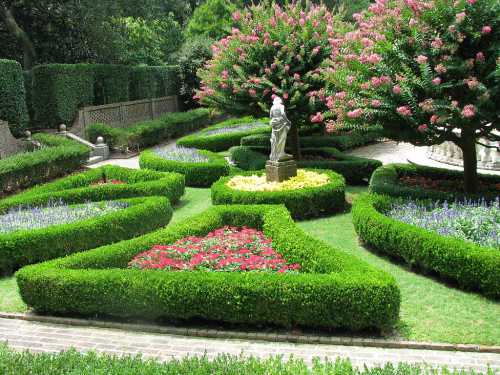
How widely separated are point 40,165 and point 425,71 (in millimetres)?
12866

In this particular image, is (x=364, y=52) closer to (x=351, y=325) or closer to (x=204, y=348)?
(x=351, y=325)

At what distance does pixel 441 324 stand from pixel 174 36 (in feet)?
122

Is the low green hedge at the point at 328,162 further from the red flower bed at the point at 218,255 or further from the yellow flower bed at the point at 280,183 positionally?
the red flower bed at the point at 218,255

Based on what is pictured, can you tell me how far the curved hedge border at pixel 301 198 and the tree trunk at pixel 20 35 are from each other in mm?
18772

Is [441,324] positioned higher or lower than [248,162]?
Result: lower

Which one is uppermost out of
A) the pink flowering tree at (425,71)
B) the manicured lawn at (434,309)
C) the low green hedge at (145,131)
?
the pink flowering tree at (425,71)

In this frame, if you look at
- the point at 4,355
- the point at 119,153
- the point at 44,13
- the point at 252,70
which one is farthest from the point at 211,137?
the point at 4,355

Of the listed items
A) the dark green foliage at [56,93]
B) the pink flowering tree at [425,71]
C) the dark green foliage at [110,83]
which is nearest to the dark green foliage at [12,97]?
the dark green foliage at [56,93]

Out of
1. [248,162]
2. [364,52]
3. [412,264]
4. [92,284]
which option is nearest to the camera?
[92,284]

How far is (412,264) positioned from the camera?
862 centimetres

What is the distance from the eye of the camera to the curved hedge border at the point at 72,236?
913 cm

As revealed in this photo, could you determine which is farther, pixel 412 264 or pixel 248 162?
pixel 248 162

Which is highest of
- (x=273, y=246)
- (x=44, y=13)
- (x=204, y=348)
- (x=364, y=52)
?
(x=44, y=13)

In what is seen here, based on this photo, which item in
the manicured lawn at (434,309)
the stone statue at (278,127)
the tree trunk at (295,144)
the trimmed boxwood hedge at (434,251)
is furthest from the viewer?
the tree trunk at (295,144)
